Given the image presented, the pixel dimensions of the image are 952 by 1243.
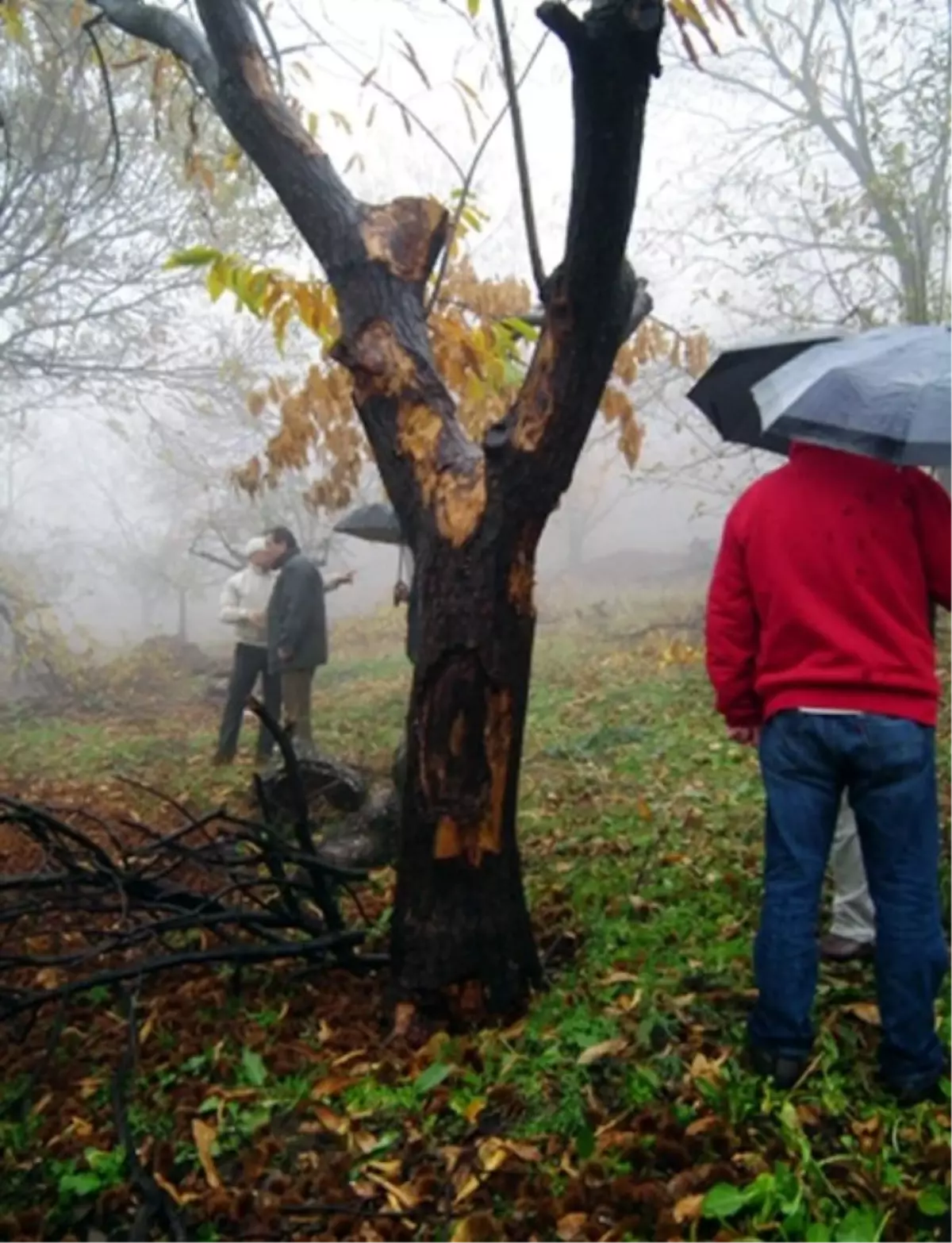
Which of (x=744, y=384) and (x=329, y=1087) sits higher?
(x=744, y=384)

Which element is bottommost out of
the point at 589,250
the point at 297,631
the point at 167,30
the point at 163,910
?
the point at 163,910

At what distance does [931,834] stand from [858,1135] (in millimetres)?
740

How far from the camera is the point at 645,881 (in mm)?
4074

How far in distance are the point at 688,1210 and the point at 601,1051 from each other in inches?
23.6

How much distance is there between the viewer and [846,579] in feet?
8.00

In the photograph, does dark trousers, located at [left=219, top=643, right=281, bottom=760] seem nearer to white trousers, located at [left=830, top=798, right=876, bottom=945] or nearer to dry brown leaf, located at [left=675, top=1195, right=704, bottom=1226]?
white trousers, located at [left=830, top=798, right=876, bottom=945]

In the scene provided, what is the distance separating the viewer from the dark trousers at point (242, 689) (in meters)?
8.01

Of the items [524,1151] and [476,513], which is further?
[476,513]

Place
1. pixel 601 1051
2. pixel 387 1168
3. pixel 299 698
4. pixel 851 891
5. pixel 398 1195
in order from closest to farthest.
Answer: pixel 398 1195 → pixel 387 1168 → pixel 601 1051 → pixel 851 891 → pixel 299 698

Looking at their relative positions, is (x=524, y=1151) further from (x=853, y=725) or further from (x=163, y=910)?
(x=163, y=910)

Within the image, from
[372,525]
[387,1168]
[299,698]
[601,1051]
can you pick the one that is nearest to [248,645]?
[299,698]

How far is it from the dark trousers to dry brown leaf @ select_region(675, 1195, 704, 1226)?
6173 millimetres

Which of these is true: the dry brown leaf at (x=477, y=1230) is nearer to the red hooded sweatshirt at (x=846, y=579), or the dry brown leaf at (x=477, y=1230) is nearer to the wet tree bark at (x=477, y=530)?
the wet tree bark at (x=477, y=530)

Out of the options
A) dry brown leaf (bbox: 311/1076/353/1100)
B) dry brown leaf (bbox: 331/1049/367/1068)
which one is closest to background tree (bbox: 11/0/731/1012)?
dry brown leaf (bbox: 331/1049/367/1068)
